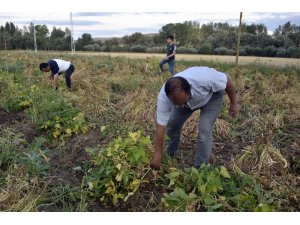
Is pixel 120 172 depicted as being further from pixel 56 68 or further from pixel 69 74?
pixel 69 74

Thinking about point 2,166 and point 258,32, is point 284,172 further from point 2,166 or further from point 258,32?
point 258,32

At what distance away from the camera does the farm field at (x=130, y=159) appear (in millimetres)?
2914

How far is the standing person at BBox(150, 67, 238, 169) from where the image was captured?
2.79 m

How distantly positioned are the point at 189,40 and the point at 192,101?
21.2m

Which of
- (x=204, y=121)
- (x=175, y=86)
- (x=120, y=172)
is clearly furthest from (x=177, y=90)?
(x=120, y=172)

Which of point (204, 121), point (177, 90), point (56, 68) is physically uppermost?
point (177, 90)

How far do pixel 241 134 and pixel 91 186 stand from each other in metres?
2.69

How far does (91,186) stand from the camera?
303cm

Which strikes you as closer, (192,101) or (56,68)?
(192,101)

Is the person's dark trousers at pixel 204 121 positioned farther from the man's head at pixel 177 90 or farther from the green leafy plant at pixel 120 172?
the man's head at pixel 177 90

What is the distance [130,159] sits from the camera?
309 cm

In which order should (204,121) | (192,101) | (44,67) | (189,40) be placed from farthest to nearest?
(189,40), (44,67), (204,121), (192,101)

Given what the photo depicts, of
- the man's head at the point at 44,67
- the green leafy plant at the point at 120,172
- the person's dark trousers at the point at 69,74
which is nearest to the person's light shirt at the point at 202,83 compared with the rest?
the green leafy plant at the point at 120,172

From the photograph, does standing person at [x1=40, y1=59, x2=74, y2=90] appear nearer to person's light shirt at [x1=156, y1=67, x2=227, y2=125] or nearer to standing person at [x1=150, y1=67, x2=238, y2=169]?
standing person at [x1=150, y1=67, x2=238, y2=169]
